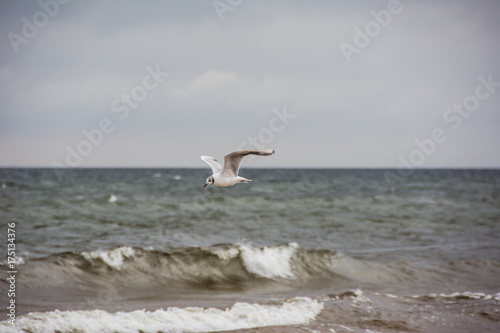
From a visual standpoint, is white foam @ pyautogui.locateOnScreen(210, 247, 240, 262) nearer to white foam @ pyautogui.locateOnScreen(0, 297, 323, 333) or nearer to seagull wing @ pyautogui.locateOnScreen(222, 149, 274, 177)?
white foam @ pyautogui.locateOnScreen(0, 297, 323, 333)

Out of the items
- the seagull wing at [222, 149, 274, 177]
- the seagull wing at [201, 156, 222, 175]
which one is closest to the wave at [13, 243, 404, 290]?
the seagull wing at [201, 156, 222, 175]

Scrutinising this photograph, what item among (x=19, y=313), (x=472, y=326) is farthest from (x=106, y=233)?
(x=472, y=326)

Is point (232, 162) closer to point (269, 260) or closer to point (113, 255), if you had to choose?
point (269, 260)

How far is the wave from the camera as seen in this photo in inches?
416

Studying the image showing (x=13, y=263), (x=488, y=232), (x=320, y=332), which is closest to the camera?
(x=320, y=332)

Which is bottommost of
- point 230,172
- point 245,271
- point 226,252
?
point 245,271

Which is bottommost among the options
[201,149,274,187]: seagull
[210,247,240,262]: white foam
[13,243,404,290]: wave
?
[13,243,404,290]: wave

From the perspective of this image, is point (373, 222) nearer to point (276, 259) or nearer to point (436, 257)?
point (436, 257)

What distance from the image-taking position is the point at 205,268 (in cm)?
1141

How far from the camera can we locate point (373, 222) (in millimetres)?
18688

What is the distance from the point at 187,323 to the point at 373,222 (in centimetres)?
1283

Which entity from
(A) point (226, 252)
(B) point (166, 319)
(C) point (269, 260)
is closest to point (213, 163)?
(B) point (166, 319)

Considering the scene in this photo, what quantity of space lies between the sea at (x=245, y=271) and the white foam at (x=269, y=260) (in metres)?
0.05

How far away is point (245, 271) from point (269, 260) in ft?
3.00
